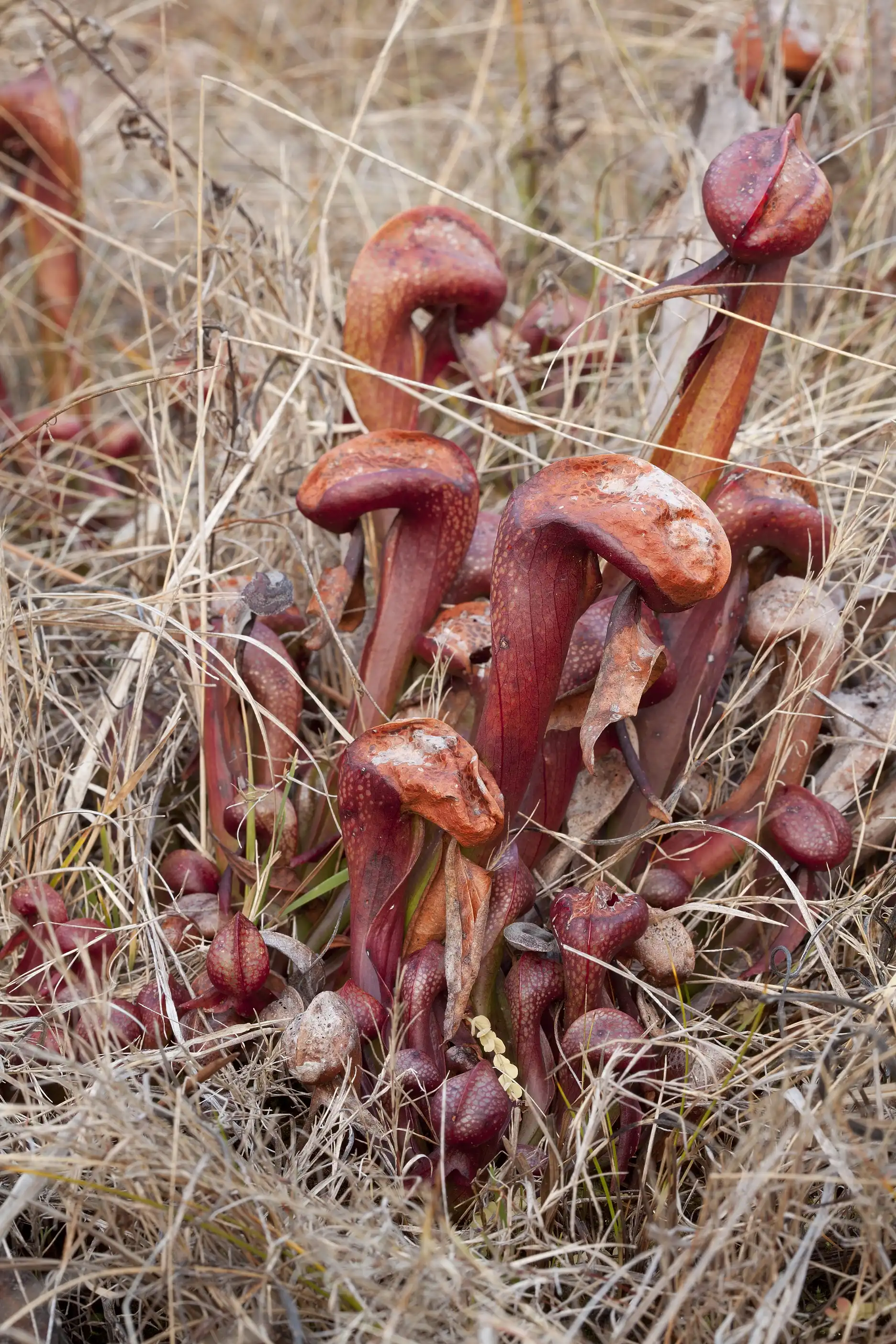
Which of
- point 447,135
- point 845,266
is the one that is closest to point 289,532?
point 845,266

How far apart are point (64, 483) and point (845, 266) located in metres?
2.14

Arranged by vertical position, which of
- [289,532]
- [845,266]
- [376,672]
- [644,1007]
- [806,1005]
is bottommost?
[644,1007]

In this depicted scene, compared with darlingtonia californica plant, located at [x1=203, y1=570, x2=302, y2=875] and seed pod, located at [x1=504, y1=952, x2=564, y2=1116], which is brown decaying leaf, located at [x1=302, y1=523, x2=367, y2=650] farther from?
seed pod, located at [x1=504, y1=952, x2=564, y2=1116]

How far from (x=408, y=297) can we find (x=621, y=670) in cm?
84

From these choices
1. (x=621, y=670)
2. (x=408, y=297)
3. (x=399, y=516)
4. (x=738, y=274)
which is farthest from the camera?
(x=408, y=297)

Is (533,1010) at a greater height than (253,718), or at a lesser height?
lesser

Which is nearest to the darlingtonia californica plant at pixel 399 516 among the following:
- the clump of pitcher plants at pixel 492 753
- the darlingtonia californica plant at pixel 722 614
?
the clump of pitcher plants at pixel 492 753

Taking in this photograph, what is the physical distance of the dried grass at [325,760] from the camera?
124 centimetres

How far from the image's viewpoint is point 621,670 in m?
1.40

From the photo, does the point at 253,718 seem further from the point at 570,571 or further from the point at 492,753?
the point at 570,571

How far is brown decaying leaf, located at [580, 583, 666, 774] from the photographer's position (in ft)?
4.57

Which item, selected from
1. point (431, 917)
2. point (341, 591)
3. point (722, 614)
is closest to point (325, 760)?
point (341, 591)

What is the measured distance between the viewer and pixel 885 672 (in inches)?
77.9

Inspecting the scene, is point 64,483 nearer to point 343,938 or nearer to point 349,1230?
point 343,938
